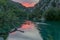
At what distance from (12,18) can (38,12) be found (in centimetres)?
3633

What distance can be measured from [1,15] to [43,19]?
2890 cm

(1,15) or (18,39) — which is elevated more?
(1,15)

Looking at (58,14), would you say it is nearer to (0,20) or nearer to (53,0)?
(53,0)

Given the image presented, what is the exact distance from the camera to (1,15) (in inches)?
205

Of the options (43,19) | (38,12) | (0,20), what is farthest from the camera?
(38,12)

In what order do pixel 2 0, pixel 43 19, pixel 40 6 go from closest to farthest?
1. pixel 2 0
2. pixel 43 19
3. pixel 40 6

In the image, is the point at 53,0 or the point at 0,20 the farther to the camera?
the point at 53,0

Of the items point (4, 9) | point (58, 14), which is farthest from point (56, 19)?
point (4, 9)

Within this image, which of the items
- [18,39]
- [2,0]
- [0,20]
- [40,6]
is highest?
[40,6]

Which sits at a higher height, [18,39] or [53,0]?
[53,0]

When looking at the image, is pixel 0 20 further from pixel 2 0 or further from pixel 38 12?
pixel 38 12

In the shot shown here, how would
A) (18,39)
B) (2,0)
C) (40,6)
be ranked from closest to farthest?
(2,0) < (18,39) < (40,6)

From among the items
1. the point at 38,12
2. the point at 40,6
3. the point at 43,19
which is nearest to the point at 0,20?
the point at 43,19

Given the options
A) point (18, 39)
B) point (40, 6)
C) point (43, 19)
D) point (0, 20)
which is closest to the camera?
point (0, 20)
